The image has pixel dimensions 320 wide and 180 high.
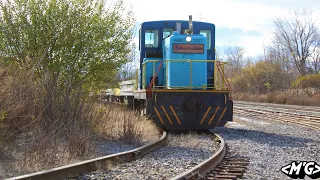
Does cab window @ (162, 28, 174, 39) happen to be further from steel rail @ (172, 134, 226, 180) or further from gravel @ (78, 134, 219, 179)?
steel rail @ (172, 134, 226, 180)

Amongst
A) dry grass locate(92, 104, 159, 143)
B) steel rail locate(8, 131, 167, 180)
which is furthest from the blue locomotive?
steel rail locate(8, 131, 167, 180)

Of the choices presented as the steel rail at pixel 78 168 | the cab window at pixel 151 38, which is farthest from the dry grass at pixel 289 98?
the steel rail at pixel 78 168

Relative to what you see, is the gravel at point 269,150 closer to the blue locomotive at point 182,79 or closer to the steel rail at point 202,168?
the steel rail at point 202,168

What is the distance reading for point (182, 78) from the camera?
12.2 meters

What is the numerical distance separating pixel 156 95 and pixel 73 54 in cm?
250

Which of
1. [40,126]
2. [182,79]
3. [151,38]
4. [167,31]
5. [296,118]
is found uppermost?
[167,31]

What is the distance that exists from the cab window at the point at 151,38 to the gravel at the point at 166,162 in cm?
432

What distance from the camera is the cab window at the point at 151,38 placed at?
13242mm

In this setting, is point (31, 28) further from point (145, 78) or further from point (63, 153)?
point (63, 153)
